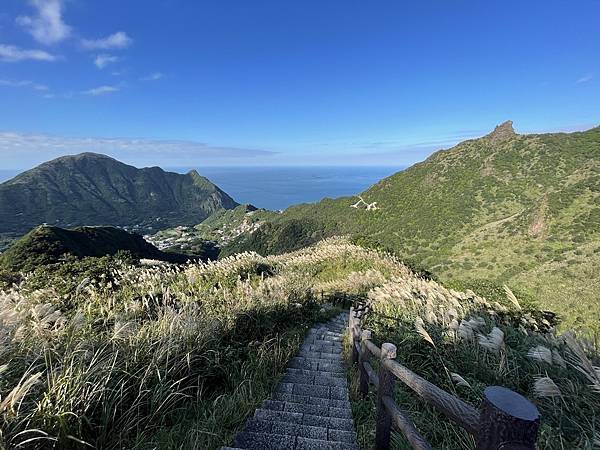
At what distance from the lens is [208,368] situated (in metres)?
3.86

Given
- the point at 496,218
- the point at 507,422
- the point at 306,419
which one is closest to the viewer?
the point at 507,422

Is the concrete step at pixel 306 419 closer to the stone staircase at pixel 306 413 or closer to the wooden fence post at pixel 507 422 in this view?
the stone staircase at pixel 306 413

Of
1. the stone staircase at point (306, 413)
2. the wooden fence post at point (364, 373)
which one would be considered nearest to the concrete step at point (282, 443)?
the stone staircase at point (306, 413)

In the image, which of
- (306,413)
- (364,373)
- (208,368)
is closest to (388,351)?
(306,413)

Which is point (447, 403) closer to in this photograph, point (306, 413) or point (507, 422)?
point (507, 422)

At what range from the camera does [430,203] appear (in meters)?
55.8

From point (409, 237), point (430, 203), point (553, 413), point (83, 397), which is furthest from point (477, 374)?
point (430, 203)

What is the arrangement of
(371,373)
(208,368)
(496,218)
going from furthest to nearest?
1. (496,218)
2. (208,368)
3. (371,373)

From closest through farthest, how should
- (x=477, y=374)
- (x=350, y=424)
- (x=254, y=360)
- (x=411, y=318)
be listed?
(x=350, y=424), (x=477, y=374), (x=254, y=360), (x=411, y=318)

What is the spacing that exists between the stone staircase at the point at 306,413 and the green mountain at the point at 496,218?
14672 mm

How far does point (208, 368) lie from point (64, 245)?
41483mm

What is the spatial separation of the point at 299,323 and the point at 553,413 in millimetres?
4741

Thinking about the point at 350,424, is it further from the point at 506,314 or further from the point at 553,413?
the point at 506,314

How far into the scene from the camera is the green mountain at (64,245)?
24.9 meters
